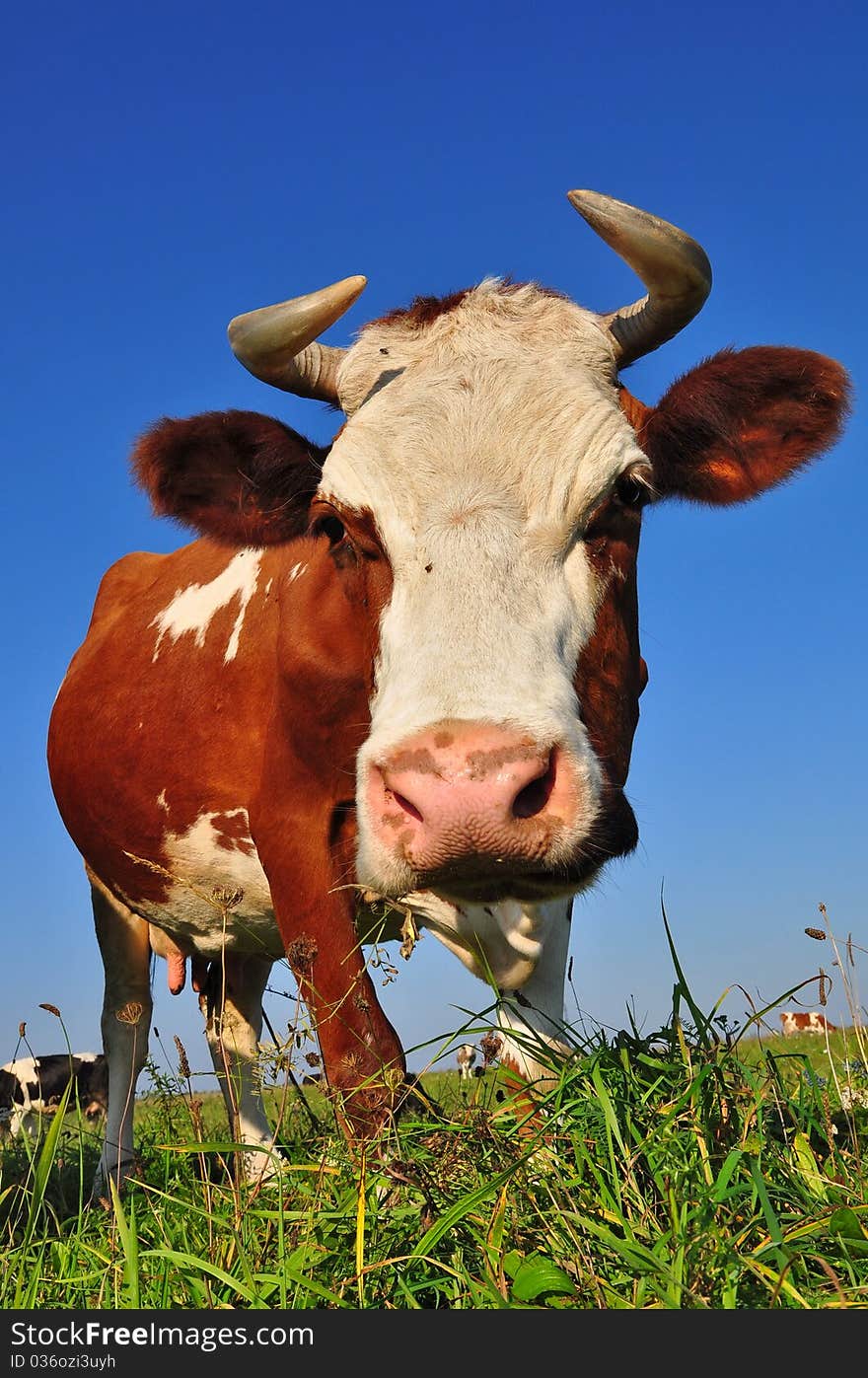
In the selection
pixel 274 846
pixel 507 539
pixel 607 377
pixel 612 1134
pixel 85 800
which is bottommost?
pixel 612 1134

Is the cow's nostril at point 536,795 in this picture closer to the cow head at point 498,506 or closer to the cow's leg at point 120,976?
the cow head at point 498,506

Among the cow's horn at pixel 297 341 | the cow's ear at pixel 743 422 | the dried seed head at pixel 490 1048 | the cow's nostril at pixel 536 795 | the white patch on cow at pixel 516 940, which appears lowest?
the dried seed head at pixel 490 1048

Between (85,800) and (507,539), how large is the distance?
4.22 m

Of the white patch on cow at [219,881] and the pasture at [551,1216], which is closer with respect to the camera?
the pasture at [551,1216]

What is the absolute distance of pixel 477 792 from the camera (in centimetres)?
329

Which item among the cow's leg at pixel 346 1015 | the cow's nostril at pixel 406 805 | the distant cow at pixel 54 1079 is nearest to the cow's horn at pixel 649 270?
the cow's nostril at pixel 406 805

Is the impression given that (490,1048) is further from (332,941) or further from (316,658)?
(316,658)

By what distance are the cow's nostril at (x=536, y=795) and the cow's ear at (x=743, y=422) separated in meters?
2.24

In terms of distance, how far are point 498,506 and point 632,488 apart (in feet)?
2.55

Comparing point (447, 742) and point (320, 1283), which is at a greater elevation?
point (447, 742)

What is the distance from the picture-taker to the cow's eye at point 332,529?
482 cm

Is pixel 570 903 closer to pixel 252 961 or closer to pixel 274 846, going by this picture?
pixel 274 846

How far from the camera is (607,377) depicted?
505 centimetres

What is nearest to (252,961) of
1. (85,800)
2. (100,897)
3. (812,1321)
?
(100,897)
